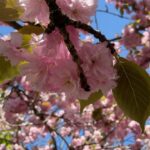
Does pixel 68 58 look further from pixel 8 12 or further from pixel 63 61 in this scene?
pixel 8 12

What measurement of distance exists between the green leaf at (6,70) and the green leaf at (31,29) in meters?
0.09

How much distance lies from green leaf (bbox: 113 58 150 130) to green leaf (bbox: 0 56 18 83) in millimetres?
286

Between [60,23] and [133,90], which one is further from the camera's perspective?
[133,90]

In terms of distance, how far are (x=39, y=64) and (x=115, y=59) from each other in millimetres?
202

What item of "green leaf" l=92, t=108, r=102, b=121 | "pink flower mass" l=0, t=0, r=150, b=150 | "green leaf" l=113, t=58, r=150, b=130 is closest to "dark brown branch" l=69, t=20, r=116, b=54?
"pink flower mass" l=0, t=0, r=150, b=150

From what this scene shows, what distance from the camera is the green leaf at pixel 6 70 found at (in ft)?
3.28

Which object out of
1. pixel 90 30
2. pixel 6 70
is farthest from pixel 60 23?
pixel 6 70

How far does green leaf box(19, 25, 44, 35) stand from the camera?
38.7 inches

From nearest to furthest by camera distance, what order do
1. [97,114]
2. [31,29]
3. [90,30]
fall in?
[90,30], [31,29], [97,114]

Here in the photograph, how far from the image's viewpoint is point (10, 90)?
4777 mm

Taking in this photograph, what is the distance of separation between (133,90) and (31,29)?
13.0 inches

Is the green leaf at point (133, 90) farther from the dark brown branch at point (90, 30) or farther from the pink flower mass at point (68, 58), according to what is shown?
the dark brown branch at point (90, 30)

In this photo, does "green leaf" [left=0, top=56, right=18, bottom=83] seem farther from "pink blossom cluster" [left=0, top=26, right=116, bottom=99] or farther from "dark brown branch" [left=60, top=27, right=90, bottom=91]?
"dark brown branch" [left=60, top=27, right=90, bottom=91]

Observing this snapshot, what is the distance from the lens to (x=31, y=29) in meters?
0.99
